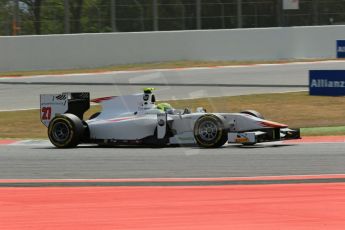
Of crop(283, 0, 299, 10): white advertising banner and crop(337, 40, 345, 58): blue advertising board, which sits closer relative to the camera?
crop(337, 40, 345, 58): blue advertising board

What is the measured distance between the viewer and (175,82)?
922 inches

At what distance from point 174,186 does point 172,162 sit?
2114 mm

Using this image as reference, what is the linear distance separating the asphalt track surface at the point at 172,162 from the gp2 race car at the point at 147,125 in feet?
0.63

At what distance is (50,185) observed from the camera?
8.62 metres

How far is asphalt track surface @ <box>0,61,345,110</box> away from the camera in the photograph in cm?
2173

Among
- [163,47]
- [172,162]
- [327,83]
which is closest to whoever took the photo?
[172,162]

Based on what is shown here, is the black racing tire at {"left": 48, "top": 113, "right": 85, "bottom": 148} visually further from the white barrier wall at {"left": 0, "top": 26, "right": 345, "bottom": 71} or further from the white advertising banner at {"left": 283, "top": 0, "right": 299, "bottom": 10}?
the white advertising banner at {"left": 283, "top": 0, "right": 299, "bottom": 10}

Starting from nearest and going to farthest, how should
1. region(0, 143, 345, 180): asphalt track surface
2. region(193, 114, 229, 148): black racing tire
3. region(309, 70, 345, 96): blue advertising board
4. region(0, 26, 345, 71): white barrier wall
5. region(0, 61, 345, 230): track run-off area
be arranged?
region(0, 61, 345, 230): track run-off area < region(0, 143, 345, 180): asphalt track surface < region(193, 114, 229, 148): black racing tire < region(309, 70, 345, 96): blue advertising board < region(0, 26, 345, 71): white barrier wall

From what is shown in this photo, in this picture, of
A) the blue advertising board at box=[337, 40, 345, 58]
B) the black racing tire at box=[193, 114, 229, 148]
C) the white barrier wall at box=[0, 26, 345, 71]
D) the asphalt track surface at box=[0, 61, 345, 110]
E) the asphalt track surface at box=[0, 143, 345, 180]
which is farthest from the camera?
the white barrier wall at box=[0, 26, 345, 71]

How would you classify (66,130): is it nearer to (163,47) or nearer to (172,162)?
(172,162)

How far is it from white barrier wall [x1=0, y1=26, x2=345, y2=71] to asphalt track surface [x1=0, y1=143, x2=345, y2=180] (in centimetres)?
1394

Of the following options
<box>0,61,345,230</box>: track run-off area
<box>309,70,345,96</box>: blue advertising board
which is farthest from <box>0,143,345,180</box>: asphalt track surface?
<box>309,70,345,96</box>: blue advertising board

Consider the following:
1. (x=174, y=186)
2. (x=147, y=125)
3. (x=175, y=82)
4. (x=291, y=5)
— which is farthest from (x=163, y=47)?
(x=174, y=186)

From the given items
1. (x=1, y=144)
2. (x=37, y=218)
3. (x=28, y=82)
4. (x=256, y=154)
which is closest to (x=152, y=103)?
(x=256, y=154)
